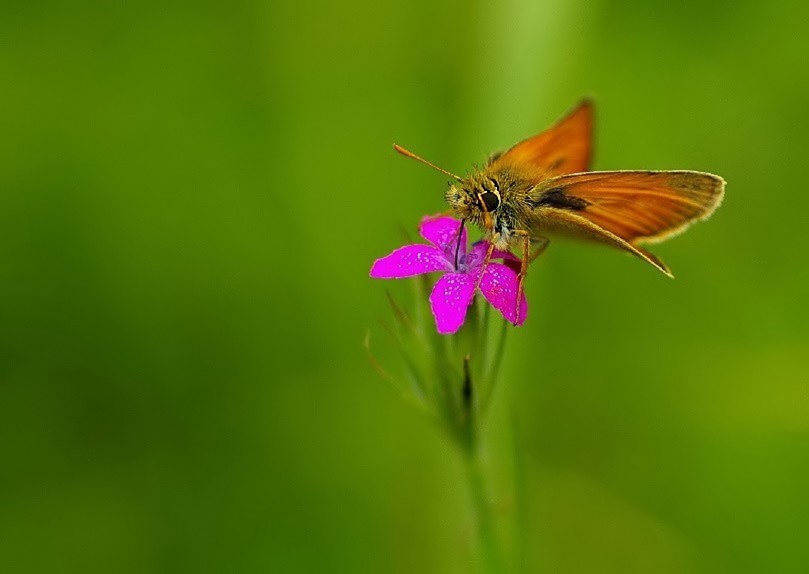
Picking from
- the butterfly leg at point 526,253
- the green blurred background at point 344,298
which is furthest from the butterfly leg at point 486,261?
the green blurred background at point 344,298

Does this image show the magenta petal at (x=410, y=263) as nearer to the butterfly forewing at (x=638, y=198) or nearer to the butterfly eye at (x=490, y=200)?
the butterfly eye at (x=490, y=200)

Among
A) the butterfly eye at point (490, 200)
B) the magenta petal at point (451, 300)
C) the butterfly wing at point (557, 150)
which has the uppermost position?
the butterfly wing at point (557, 150)

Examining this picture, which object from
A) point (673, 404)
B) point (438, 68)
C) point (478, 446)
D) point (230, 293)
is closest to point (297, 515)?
point (230, 293)

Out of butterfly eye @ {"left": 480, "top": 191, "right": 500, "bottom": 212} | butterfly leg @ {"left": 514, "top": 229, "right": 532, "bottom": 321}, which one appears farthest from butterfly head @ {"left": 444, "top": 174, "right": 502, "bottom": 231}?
butterfly leg @ {"left": 514, "top": 229, "right": 532, "bottom": 321}

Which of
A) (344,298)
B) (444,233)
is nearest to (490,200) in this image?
(444,233)

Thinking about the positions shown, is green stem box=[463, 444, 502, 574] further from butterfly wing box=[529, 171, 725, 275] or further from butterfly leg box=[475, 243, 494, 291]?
butterfly wing box=[529, 171, 725, 275]

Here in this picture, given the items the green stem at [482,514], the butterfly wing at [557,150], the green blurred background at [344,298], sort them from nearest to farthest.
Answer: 1. the green stem at [482,514]
2. the butterfly wing at [557,150]
3. the green blurred background at [344,298]

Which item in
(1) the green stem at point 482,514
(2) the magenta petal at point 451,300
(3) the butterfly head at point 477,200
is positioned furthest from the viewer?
(3) the butterfly head at point 477,200

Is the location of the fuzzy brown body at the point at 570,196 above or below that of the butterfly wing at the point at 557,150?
below
